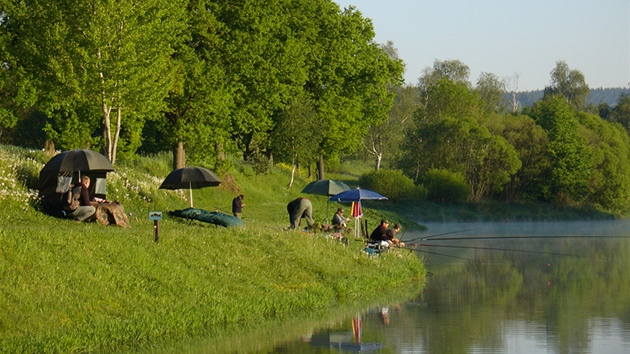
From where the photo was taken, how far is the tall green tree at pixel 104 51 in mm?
41562

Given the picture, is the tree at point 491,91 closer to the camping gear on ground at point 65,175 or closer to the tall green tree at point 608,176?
the tall green tree at point 608,176

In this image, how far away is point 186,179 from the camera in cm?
3788

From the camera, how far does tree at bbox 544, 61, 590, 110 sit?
150 m

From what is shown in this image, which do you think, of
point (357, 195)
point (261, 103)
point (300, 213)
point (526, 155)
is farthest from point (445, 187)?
point (300, 213)

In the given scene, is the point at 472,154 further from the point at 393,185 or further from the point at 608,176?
the point at 608,176

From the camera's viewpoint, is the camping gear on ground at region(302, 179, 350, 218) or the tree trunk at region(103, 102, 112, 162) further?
the tree trunk at region(103, 102, 112, 162)

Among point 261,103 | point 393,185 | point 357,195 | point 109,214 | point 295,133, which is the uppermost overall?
point 261,103

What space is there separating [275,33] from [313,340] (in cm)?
4059

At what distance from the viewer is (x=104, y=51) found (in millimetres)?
41781

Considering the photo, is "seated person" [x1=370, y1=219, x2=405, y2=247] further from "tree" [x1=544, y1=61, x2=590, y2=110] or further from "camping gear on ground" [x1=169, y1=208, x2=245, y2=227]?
"tree" [x1=544, y1=61, x2=590, y2=110]

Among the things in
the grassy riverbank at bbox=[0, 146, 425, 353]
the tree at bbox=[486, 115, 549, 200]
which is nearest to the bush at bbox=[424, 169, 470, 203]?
the tree at bbox=[486, 115, 549, 200]

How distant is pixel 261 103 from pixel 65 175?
26.8 metres

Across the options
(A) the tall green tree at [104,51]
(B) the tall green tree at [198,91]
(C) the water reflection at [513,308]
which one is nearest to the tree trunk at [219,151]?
(B) the tall green tree at [198,91]

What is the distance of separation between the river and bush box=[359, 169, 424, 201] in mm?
33527
